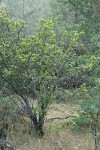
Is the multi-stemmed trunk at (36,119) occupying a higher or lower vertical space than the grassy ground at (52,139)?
higher

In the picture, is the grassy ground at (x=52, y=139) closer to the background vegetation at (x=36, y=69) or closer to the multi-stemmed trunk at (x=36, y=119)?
the background vegetation at (x=36, y=69)

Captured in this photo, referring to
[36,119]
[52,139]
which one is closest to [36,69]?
[36,119]

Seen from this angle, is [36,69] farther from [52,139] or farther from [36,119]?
[52,139]

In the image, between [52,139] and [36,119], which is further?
[36,119]

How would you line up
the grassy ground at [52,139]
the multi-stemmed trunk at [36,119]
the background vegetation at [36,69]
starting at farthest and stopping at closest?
the multi-stemmed trunk at [36,119] < the background vegetation at [36,69] < the grassy ground at [52,139]

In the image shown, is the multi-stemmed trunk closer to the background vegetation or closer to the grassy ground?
the background vegetation

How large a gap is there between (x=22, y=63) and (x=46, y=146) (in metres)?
2.35

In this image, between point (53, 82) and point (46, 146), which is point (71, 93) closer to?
point (53, 82)

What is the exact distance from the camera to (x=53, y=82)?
973cm

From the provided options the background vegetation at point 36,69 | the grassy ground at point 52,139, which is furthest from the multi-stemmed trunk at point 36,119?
the grassy ground at point 52,139

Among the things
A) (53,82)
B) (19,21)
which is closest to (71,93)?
(53,82)

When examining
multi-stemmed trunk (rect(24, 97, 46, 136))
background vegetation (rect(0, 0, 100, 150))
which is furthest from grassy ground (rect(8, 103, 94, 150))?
multi-stemmed trunk (rect(24, 97, 46, 136))


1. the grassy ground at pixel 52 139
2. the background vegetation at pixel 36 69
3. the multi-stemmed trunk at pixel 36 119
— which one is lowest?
the grassy ground at pixel 52 139

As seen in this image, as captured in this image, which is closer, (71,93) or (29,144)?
(29,144)
